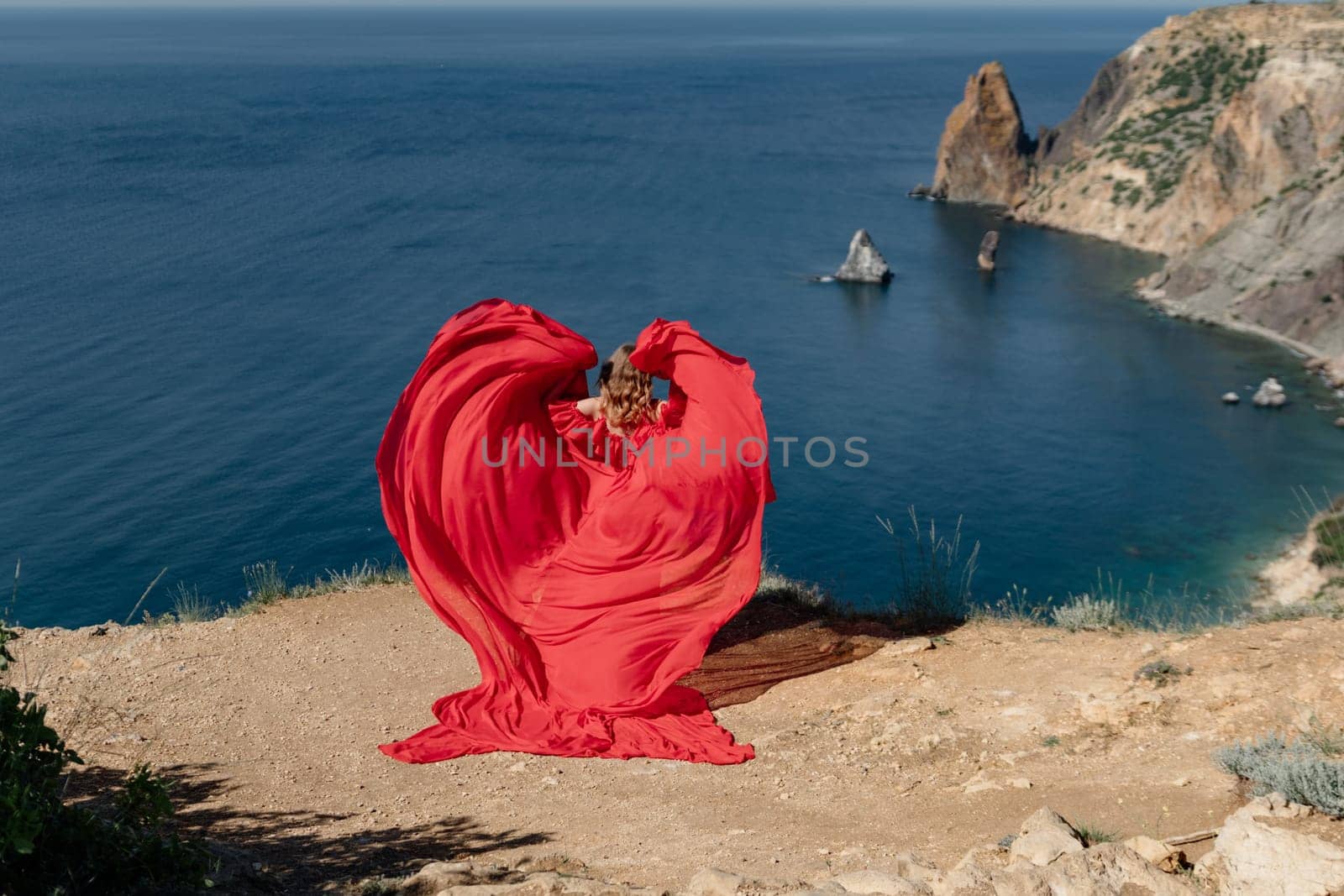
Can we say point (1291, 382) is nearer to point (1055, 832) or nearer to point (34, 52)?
point (1055, 832)

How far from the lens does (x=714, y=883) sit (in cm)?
579

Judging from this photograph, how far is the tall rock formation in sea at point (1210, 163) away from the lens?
5550cm

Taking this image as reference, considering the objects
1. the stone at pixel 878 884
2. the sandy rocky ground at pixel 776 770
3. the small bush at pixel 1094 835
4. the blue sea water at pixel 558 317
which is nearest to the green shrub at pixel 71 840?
the sandy rocky ground at pixel 776 770

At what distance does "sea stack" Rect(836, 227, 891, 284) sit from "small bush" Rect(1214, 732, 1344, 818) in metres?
61.6

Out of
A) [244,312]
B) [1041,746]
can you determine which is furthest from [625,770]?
[244,312]

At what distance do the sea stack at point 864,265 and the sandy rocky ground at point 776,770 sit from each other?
58897mm

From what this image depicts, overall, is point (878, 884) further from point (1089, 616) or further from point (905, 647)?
point (1089, 616)

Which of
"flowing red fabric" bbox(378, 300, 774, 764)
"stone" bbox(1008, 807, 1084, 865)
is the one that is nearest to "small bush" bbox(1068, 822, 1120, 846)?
"stone" bbox(1008, 807, 1084, 865)

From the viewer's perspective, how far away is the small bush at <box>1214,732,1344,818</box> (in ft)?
18.8

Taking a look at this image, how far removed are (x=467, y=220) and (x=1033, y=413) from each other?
130 feet

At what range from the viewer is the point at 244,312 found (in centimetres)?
A: 5719

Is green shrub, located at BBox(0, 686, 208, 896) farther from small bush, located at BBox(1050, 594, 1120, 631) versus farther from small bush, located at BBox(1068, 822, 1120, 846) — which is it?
small bush, located at BBox(1050, 594, 1120, 631)

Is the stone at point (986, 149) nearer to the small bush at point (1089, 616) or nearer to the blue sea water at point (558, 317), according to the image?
the blue sea water at point (558, 317)

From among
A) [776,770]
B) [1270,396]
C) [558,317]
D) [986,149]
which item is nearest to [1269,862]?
[776,770]
